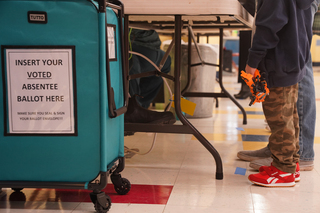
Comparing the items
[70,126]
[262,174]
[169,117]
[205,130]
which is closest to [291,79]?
[262,174]

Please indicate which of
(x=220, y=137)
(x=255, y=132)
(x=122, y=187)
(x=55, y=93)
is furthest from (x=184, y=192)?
(x=255, y=132)

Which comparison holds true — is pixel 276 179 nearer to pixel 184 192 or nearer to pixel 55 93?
pixel 184 192

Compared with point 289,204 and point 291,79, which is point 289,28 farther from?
point 289,204

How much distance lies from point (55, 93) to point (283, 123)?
34.7 inches

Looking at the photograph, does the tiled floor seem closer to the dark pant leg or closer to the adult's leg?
the adult's leg

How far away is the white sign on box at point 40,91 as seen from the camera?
1006 millimetres

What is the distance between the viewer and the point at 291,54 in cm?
132

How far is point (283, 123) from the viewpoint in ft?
4.58

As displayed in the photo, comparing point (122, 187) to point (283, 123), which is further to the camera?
point (283, 123)

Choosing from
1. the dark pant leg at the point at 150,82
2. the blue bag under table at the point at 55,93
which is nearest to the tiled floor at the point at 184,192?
the blue bag under table at the point at 55,93

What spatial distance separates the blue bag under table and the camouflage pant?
68 centimetres

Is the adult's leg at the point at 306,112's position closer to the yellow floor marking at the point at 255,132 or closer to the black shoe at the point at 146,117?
the black shoe at the point at 146,117

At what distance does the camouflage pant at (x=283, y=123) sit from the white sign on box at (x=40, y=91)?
0.80 meters

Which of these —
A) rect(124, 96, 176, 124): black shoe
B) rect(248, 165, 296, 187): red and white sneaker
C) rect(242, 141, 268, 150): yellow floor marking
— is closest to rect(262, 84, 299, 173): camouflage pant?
rect(248, 165, 296, 187): red and white sneaker
